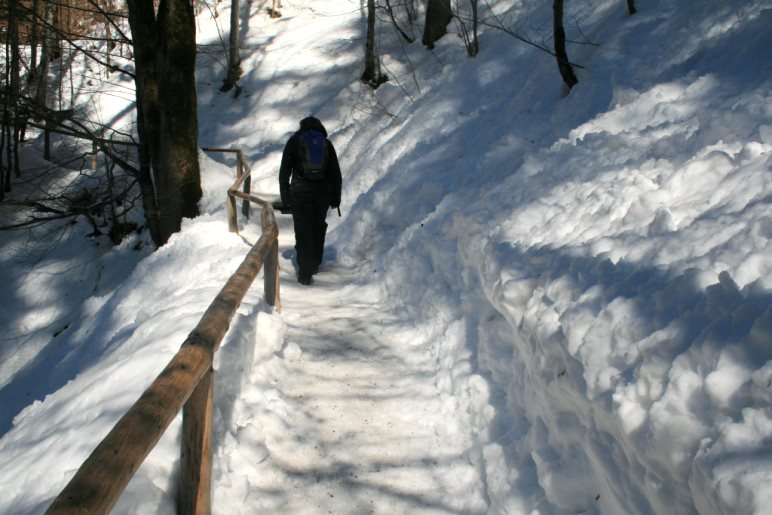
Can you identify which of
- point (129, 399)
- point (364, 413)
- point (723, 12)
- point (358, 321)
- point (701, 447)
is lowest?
point (358, 321)

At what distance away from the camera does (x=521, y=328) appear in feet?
12.5

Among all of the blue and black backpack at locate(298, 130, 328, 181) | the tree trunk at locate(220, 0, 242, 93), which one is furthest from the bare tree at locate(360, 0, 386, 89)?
the blue and black backpack at locate(298, 130, 328, 181)

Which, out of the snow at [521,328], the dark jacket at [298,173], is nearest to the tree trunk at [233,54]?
the snow at [521,328]

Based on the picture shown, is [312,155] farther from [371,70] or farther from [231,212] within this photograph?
[371,70]

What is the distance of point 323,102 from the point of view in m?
21.2

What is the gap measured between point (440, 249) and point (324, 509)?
11.8ft

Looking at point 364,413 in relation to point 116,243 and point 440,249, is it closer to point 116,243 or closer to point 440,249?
point 440,249

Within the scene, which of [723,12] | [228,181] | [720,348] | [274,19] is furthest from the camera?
[274,19]

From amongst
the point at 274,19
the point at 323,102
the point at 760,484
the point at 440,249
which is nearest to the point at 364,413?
the point at 440,249

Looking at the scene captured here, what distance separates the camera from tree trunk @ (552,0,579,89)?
8289mm

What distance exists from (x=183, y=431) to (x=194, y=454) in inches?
4.4

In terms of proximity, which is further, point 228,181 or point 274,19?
point 274,19

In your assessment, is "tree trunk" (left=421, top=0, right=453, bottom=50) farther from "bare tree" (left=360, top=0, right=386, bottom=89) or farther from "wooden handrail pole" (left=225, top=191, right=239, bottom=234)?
"wooden handrail pole" (left=225, top=191, right=239, bottom=234)

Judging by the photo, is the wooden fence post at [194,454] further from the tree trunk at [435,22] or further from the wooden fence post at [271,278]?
the tree trunk at [435,22]
